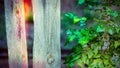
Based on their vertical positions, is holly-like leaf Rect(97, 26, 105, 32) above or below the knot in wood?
above

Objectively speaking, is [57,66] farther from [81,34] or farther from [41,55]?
[81,34]

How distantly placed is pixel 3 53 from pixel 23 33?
0.89 metres

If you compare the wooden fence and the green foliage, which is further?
the green foliage

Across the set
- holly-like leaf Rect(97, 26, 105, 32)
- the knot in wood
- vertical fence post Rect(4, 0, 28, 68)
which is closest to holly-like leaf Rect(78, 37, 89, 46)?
holly-like leaf Rect(97, 26, 105, 32)

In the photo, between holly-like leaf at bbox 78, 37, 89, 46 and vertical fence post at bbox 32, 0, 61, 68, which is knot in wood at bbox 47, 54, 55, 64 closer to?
vertical fence post at bbox 32, 0, 61, 68

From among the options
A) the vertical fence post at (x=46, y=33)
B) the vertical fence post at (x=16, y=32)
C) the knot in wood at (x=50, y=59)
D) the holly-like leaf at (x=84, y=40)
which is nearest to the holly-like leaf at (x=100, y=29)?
the holly-like leaf at (x=84, y=40)

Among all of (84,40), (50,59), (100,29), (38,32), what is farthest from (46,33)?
(100,29)

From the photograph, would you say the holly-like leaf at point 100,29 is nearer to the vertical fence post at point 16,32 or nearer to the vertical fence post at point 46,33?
the vertical fence post at point 46,33

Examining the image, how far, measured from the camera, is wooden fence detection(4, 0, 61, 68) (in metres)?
2.10

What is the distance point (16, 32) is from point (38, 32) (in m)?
0.20

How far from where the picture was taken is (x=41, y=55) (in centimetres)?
218

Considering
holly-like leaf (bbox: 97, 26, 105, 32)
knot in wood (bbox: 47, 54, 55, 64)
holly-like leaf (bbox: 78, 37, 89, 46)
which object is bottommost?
knot in wood (bbox: 47, 54, 55, 64)

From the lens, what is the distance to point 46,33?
2141 mm

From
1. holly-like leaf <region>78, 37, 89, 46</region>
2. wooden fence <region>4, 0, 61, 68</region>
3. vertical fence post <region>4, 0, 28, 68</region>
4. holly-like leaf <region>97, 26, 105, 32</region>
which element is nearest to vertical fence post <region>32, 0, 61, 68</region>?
wooden fence <region>4, 0, 61, 68</region>
